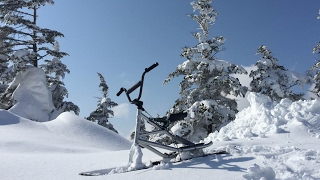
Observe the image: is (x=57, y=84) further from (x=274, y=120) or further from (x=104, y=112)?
(x=274, y=120)

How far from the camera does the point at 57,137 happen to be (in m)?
9.34

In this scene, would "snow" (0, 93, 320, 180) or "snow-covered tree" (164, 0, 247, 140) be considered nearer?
"snow" (0, 93, 320, 180)

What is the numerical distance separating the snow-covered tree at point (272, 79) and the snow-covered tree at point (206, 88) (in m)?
4.32

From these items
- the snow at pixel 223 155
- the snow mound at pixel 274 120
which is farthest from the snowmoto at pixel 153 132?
the snow mound at pixel 274 120

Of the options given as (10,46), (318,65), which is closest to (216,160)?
(318,65)

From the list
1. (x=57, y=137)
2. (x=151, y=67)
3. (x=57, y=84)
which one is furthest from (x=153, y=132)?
Answer: (x=57, y=84)

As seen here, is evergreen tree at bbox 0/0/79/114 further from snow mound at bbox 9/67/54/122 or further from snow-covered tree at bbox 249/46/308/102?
snow-covered tree at bbox 249/46/308/102

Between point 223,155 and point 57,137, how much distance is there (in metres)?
6.23

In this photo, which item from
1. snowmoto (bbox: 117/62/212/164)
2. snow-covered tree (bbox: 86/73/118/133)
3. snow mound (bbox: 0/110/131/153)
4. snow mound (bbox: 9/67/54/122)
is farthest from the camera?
snow-covered tree (bbox: 86/73/118/133)

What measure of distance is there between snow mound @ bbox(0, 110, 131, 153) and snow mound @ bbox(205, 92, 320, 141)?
3650 millimetres

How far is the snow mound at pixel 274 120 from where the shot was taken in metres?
6.98

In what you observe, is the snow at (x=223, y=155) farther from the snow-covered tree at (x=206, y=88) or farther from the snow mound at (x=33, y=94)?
the snow mound at (x=33, y=94)

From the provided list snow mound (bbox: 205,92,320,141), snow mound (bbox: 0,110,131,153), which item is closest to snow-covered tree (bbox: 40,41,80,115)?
snow mound (bbox: 0,110,131,153)

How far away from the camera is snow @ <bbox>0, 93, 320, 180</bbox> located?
4152mm
